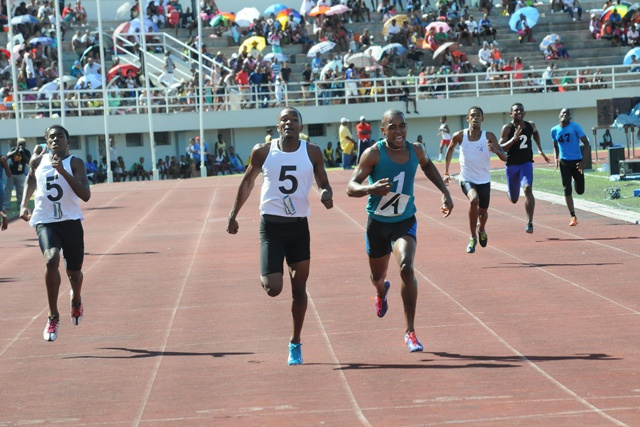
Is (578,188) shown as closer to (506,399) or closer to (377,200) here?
(377,200)

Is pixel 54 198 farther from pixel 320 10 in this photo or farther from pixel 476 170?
pixel 320 10

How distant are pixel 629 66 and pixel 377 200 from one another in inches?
1573

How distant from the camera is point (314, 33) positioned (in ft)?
169

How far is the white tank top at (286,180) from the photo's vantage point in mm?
9180

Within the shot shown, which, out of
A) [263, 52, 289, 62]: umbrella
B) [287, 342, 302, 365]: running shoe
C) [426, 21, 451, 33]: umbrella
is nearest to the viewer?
[287, 342, 302, 365]: running shoe

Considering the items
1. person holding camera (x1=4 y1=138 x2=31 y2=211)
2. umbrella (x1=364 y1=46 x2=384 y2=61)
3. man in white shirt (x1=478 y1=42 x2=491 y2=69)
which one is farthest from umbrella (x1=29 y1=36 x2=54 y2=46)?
person holding camera (x1=4 y1=138 x2=31 y2=211)

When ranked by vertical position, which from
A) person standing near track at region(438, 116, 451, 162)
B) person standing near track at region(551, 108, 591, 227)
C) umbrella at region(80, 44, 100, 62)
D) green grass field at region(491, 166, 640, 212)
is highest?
umbrella at region(80, 44, 100, 62)

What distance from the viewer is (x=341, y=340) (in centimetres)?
1008

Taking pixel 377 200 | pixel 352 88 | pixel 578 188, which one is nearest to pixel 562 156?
pixel 578 188

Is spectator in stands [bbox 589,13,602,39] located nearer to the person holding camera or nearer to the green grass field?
the green grass field

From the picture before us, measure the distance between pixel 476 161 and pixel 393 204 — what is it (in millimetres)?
6398

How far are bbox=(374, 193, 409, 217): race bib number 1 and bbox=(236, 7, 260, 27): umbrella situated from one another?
1680 inches

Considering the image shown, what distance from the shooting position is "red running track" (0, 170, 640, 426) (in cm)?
760

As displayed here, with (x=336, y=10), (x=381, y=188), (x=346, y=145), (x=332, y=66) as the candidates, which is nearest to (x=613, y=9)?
(x=336, y=10)
